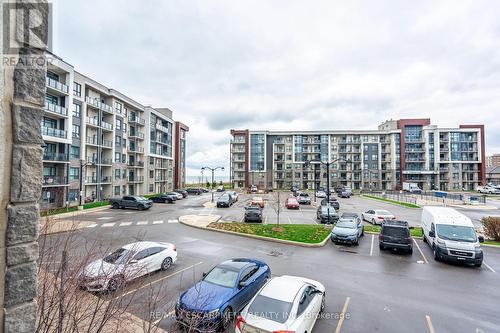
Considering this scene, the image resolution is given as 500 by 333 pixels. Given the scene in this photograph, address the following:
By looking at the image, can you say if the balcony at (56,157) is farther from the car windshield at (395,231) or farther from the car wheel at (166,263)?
the car windshield at (395,231)

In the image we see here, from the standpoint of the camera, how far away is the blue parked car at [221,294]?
7078 mm

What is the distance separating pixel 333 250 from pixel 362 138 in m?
72.2

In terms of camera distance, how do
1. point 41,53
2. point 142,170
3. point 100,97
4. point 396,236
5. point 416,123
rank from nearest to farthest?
point 41,53, point 396,236, point 100,97, point 142,170, point 416,123

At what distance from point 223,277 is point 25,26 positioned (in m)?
8.54

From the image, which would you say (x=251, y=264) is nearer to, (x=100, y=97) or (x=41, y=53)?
(x=41, y=53)

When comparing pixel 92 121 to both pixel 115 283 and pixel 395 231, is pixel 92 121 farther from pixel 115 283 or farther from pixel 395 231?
pixel 395 231

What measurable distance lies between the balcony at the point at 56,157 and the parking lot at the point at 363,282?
1968 centimetres

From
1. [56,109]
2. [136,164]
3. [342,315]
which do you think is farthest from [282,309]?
[136,164]

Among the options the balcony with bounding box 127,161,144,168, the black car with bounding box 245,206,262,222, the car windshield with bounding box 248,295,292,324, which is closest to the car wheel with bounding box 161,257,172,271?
the car windshield with bounding box 248,295,292,324

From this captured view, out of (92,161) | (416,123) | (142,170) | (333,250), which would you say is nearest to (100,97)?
(92,161)

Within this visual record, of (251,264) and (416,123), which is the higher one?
(416,123)

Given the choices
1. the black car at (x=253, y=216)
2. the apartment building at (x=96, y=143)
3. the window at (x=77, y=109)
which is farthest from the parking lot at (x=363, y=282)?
the window at (x=77, y=109)

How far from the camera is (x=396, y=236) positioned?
1546 centimetres

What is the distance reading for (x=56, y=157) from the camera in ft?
105
